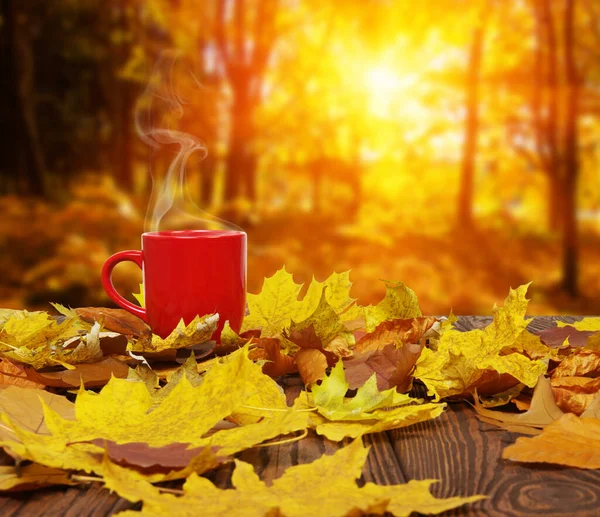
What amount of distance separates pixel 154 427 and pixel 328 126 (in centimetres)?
643

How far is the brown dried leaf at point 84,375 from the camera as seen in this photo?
2.00 ft

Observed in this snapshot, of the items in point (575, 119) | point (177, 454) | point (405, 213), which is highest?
point (575, 119)

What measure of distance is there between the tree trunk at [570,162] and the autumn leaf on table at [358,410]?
5078 mm

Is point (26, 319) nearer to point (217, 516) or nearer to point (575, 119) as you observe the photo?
point (217, 516)

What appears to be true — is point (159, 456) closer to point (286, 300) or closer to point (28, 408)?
point (28, 408)

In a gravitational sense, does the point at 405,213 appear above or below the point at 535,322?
below

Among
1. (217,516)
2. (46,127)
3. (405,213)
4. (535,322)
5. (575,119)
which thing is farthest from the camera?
(405,213)

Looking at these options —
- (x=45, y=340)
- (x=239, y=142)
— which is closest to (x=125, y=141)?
(x=239, y=142)

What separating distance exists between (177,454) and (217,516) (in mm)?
82

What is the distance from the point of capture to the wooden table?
14.6 inches

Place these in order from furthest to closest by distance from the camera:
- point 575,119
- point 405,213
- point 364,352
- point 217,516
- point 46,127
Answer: point 405,213, point 46,127, point 575,119, point 364,352, point 217,516

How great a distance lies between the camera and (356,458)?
0.39 m

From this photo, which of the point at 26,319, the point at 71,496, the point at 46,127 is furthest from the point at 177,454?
the point at 46,127

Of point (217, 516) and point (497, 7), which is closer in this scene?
point (217, 516)
